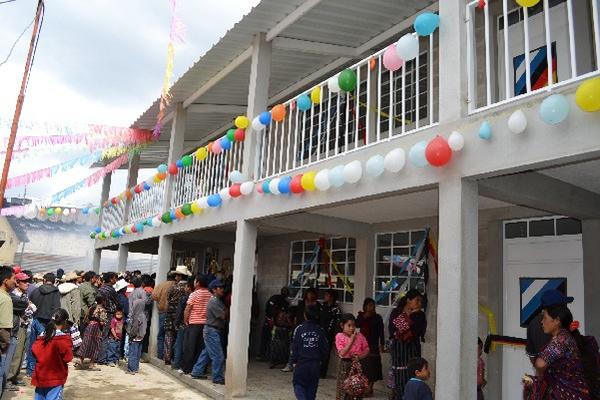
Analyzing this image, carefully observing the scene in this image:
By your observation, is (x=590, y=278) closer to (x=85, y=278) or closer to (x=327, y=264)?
(x=327, y=264)

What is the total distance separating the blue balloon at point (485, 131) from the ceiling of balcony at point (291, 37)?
159 inches

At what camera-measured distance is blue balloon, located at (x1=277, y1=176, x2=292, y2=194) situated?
21.4 feet

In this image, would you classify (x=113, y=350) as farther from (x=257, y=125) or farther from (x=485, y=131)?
(x=485, y=131)

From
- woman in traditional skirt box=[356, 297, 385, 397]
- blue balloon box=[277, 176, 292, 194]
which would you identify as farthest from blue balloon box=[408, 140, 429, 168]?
woman in traditional skirt box=[356, 297, 385, 397]

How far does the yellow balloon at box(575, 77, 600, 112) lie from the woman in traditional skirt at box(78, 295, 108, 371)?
28.2 feet

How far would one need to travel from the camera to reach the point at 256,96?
26.5 ft

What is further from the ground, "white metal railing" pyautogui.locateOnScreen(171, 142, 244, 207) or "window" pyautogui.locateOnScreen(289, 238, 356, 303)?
"white metal railing" pyautogui.locateOnScreen(171, 142, 244, 207)

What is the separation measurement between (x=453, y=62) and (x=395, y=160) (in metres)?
1.03

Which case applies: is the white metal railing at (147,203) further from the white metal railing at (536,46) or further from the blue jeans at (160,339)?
the white metal railing at (536,46)

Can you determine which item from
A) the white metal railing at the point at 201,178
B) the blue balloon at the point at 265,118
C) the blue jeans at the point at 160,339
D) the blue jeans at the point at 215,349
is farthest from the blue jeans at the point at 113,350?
the blue balloon at the point at 265,118

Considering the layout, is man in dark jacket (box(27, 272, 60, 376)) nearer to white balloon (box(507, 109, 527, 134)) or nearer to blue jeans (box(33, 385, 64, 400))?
blue jeans (box(33, 385, 64, 400))

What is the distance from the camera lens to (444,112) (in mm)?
4594

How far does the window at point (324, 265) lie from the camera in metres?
→ 9.85

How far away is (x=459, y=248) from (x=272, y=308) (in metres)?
7.14
